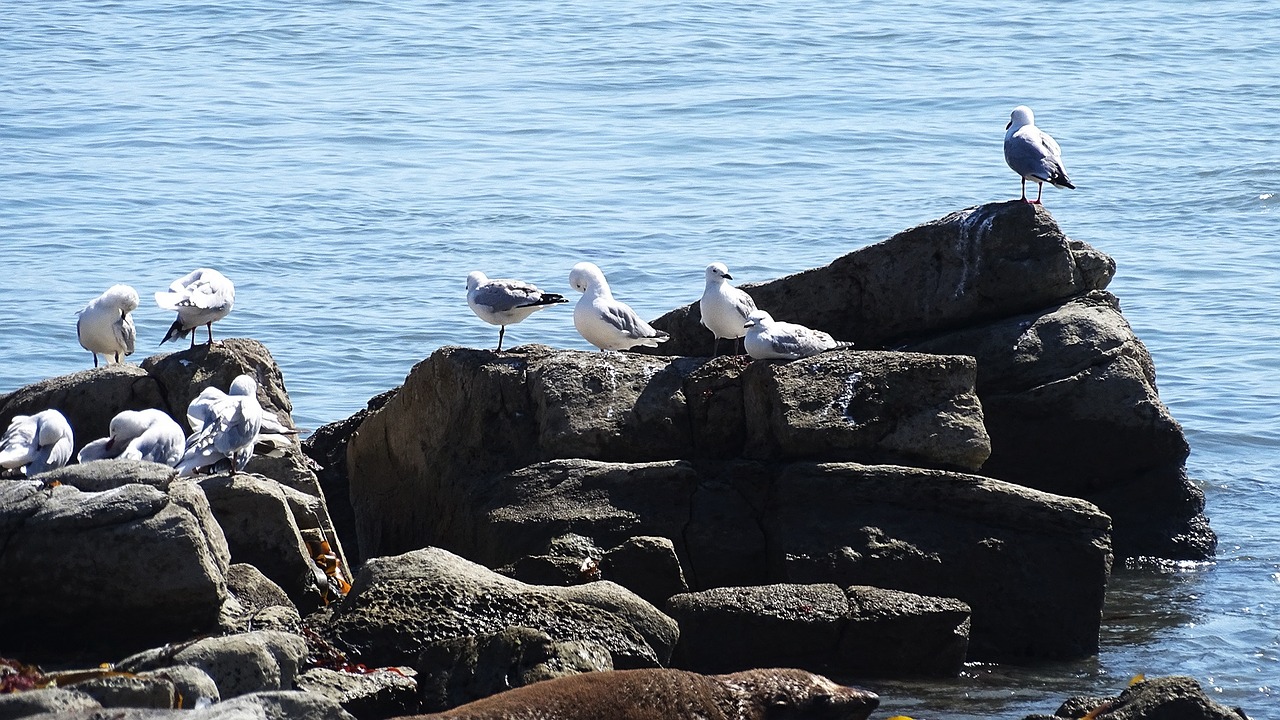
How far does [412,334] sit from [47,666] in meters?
11.0

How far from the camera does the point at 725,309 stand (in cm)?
937

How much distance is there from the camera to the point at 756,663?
279 inches

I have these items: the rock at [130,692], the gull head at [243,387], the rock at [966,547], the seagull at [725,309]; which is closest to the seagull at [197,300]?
the gull head at [243,387]

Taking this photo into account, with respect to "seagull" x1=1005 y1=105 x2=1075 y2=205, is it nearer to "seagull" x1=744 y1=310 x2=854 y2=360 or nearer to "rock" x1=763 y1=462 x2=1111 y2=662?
"seagull" x1=744 y1=310 x2=854 y2=360

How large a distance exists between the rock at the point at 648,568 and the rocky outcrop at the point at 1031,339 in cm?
286

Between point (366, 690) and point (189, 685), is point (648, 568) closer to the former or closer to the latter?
point (366, 690)

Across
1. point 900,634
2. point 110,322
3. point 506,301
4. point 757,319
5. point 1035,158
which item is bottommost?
point 900,634

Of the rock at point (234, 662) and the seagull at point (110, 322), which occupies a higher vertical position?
the rock at point (234, 662)

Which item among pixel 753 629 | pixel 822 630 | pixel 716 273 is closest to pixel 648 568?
pixel 753 629

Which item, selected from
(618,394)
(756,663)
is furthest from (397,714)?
(618,394)

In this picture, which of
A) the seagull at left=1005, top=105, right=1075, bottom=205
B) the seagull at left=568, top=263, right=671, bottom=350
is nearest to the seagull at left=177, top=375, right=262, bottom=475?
the seagull at left=568, top=263, right=671, bottom=350

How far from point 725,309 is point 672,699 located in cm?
462

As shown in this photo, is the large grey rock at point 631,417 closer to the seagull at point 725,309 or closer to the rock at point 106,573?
the seagull at point 725,309

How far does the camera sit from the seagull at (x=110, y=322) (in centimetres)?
1063
